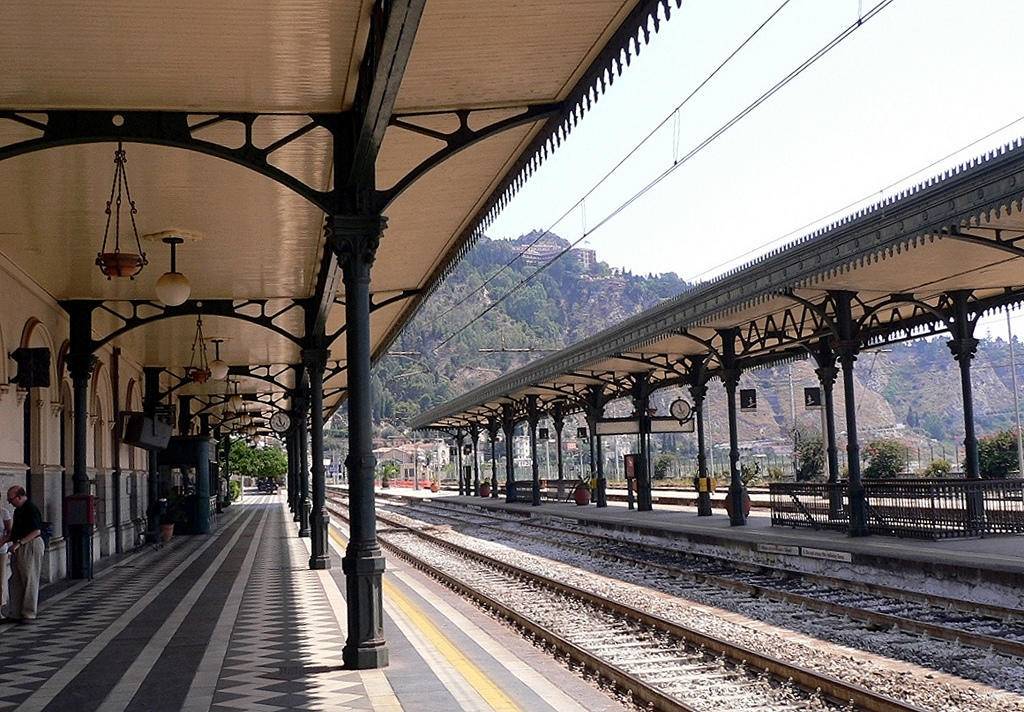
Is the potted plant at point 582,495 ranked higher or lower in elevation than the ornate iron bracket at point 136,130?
lower

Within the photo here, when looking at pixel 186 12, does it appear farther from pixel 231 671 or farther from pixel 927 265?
pixel 927 265

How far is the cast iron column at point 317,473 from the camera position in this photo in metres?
16.1

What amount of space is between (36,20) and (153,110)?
1.64 m

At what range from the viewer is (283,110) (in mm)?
8250

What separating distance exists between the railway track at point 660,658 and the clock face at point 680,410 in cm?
1451

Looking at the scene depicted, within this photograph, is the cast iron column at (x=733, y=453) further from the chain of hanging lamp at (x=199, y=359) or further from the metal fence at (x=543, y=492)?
the metal fence at (x=543, y=492)

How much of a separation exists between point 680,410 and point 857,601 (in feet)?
55.6

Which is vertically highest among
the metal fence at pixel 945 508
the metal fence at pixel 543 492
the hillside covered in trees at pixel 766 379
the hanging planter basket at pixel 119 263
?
the hillside covered in trees at pixel 766 379

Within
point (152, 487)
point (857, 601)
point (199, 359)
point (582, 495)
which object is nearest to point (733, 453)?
point (857, 601)

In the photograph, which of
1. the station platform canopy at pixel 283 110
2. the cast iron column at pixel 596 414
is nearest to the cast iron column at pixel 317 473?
the station platform canopy at pixel 283 110

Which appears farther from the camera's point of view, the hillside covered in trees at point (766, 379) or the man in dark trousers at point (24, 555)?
the hillside covered in trees at point (766, 379)

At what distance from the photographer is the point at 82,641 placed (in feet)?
32.3

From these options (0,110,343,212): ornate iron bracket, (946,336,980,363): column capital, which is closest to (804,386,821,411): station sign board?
(946,336,980,363): column capital

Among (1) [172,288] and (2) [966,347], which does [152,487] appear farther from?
(2) [966,347]
